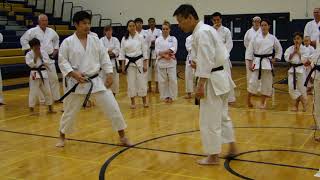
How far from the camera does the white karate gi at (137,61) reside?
7.91 meters

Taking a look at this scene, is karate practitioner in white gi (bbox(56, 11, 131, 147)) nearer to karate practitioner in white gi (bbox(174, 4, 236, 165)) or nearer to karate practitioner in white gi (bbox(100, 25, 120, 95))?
karate practitioner in white gi (bbox(174, 4, 236, 165))

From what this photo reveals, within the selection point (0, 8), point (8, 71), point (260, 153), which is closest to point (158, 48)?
point (260, 153)

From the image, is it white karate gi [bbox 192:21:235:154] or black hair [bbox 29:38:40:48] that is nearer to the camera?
white karate gi [bbox 192:21:235:154]

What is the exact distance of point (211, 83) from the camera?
4.23 metres

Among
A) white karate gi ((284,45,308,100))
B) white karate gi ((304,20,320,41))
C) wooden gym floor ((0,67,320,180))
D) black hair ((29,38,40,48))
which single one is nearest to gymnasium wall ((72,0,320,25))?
white karate gi ((304,20,320,41))

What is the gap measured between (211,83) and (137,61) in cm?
386

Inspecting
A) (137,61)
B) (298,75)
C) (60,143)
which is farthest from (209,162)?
(137,61)

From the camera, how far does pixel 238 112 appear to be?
24.4ft

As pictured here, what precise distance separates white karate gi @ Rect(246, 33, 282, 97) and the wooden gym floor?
18.5 inches

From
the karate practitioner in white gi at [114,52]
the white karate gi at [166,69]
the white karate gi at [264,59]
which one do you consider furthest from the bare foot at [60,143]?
the white karate gi at [264,59]

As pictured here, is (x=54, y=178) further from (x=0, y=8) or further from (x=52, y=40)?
(x=0, y=8)

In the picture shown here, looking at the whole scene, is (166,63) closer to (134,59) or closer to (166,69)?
(166,69)

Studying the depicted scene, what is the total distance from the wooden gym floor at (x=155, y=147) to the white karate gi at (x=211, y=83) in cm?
34

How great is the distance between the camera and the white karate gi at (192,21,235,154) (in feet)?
13.5
